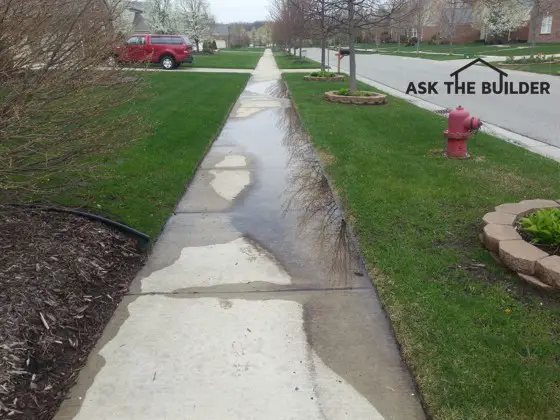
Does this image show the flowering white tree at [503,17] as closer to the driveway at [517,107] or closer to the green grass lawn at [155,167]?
the driveway at [517,107]

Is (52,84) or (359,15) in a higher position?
(359,15)

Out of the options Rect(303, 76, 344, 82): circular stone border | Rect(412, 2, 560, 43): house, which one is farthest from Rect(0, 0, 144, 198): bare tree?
Rect(412, 2, 560, 43): house

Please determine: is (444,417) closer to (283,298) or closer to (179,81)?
(283,298)

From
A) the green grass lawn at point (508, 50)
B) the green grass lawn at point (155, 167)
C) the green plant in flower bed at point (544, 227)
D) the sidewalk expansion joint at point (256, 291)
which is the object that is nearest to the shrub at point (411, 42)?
the green grass lawn at point (508, 50)

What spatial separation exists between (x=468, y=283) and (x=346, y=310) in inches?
41.7

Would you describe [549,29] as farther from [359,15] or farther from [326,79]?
[359,15]

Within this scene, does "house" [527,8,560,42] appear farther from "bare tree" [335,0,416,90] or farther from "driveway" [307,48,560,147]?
"bare tree" [335,0,416,90]

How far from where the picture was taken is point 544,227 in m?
4.23

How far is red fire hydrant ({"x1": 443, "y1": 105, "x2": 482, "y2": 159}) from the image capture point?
7.63 meters

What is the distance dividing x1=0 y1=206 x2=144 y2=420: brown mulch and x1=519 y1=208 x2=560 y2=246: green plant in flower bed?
3.40m

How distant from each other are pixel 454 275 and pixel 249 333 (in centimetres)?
181

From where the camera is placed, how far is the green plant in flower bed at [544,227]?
414cm

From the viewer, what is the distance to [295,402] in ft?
9.05

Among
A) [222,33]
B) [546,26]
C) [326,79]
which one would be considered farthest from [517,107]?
[222,33]
